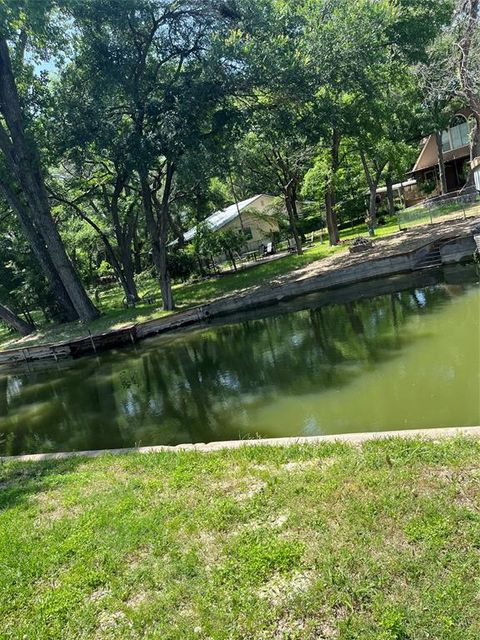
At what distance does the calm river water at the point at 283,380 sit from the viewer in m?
6.61

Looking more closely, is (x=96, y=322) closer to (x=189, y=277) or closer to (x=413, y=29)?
(x=189, y=277)

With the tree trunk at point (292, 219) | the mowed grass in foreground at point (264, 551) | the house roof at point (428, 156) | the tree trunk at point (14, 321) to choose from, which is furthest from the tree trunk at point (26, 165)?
the house roof at point (428, 156)

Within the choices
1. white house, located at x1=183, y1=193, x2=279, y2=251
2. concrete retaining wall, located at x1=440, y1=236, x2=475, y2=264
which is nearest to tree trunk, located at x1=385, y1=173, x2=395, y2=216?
Answer: white house, located at x1=183, y1=193, x2=279, y2=251

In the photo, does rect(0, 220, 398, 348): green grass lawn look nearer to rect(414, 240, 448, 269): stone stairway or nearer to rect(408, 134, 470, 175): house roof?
rect(414, 240, 448, 269): stone stairway

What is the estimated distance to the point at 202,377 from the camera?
35.1 ft

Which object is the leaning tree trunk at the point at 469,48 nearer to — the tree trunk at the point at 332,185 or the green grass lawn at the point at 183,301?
the tree trunk at the point at 332,185

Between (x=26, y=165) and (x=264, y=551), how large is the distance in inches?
729

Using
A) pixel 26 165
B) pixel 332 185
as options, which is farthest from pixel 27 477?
pixel 332 185

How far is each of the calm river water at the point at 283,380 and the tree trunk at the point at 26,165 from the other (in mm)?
5398

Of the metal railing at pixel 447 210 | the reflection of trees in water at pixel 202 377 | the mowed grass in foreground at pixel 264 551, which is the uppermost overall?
the metal railing at pixel 447 210

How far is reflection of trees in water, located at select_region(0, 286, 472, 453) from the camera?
8.20m

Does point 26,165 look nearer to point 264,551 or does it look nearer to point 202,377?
point 202,377

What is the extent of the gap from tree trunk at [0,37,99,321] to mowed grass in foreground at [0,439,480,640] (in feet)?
53.1

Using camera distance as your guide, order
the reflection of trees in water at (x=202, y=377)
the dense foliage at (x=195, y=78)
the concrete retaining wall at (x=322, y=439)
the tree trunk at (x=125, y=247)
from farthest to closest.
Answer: the tree trunk at (x=125, y=247) → the dense foliage at (x=195, y=78) → the reflection of trees in water at (x=202, y=377) → the concrete retaining wall at (x=322, y=439)
